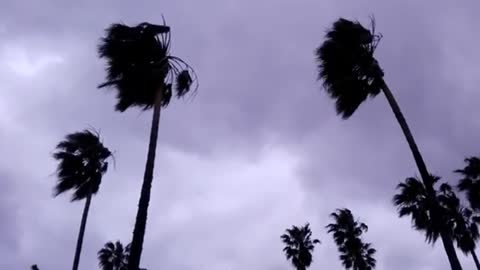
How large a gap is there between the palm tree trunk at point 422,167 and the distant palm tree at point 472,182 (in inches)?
639

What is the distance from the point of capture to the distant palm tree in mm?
29438

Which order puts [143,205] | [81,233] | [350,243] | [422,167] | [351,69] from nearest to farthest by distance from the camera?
[143,205], [422,167], [351,69], [81,233], [350,243]

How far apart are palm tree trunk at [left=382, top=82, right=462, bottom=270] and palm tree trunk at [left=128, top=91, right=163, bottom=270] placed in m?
8.45

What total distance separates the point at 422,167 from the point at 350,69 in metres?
5.13

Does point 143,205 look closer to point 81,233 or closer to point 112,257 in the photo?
point 81,233

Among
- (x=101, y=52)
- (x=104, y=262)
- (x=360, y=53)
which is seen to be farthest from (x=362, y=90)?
(x=104, y=262)

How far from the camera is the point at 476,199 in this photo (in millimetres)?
A: 29344

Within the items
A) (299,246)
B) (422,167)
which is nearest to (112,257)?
(299,246)

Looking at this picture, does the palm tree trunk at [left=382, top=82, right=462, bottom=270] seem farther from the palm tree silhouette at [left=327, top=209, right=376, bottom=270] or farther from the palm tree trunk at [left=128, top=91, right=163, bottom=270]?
the palm tree silhouette at [left=327, top=209, right=376, bottom=270]

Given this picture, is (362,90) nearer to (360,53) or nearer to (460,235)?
(360,53)

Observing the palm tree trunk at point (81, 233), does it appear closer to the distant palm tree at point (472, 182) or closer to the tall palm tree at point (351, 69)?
the tall palm tree at point (351, 69)

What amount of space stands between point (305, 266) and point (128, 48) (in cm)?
4047

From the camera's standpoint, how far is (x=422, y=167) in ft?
48.2

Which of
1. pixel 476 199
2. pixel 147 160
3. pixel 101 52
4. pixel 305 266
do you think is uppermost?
pixel 305 266
